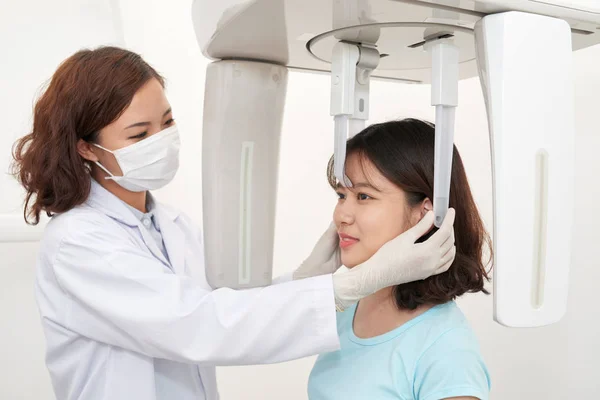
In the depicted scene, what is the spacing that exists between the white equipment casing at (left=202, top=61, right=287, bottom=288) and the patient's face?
0.14 metres

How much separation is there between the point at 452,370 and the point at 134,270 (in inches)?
20.9

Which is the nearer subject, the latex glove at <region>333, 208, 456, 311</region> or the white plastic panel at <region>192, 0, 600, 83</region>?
the white plastic panel at <region>192, 0, 600, 83</region>

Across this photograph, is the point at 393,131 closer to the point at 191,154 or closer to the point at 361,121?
the point at 361,121

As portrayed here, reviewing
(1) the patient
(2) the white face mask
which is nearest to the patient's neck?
(1) the patient

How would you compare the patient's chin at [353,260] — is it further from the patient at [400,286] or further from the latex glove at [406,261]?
the latex glove at [406,261]

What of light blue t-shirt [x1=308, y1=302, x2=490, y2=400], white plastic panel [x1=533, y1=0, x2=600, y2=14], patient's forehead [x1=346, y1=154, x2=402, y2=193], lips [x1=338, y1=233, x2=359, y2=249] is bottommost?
light blue t-shirt [x1=308, y1=302, x2=490, y2=400]

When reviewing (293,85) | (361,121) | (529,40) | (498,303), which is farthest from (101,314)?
(293,85)

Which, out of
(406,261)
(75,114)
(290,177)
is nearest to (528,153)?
(406,261)

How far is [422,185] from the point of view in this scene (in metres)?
1.09

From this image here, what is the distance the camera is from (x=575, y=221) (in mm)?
1617

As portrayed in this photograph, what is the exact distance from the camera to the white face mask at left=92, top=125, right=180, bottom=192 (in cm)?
123

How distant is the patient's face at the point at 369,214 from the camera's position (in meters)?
1.08

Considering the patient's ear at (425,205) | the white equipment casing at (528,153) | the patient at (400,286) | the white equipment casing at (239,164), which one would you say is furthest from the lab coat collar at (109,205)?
the white equipment casing at (528,153)

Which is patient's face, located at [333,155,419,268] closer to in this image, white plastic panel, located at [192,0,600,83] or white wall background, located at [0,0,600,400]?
white plastic panel, located at [192,0,600,83]
